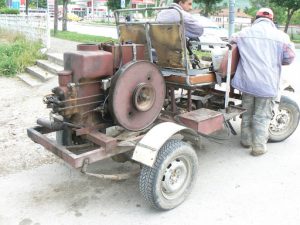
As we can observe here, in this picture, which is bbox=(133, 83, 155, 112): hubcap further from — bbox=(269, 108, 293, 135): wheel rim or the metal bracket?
bbox=(269, 108, 293, 135): wheel rim

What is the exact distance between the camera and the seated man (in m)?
4.73

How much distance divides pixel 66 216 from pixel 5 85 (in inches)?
293

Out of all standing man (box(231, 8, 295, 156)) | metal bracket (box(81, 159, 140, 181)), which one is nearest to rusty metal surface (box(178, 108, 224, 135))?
standing man (box(231, 8, 295, 156))

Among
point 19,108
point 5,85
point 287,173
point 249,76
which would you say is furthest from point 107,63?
point 5,85

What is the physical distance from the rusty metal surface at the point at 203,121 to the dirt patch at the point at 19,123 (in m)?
1.91

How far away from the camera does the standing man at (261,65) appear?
198 inches

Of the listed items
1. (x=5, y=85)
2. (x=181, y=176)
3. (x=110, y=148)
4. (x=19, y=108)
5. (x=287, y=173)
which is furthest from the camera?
(x=5, y=85)

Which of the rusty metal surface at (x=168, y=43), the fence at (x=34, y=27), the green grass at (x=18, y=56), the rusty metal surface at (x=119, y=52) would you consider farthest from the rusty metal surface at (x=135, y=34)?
the fence at (x=34, y=27)

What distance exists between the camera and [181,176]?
13.9 ft

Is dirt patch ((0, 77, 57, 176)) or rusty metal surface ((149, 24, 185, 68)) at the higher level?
rusty metal surface ((149, 24, 185, 68))

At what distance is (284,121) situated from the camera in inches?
232

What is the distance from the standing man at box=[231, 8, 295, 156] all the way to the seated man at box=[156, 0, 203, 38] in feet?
1.87

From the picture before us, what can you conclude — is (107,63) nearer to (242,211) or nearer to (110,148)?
(110,148)

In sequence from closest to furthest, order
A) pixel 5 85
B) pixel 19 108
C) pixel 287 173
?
pixel 287 173
pixel 19 108
pixel 5 85
